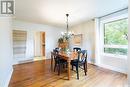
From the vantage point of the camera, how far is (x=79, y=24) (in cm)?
650

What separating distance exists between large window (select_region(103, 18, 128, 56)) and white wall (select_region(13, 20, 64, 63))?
346 cm

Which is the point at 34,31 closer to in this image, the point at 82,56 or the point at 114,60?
the point at 82,56

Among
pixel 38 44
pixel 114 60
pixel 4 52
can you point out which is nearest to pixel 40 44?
pixel 38 44

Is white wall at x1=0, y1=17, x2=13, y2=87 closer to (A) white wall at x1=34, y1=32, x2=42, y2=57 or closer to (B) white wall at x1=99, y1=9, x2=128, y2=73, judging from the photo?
(B) white wall at x1=99, y1=9, x2=128, y2=73

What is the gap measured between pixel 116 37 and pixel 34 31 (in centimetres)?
440

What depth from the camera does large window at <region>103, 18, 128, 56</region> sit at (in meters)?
4.06

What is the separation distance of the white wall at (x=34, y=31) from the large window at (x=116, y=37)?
3.46m

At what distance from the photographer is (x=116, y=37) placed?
4.42 meters

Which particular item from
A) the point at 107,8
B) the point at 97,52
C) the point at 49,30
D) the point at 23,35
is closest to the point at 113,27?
the point at 107,8

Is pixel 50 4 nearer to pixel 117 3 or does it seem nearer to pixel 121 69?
pixel 117 3

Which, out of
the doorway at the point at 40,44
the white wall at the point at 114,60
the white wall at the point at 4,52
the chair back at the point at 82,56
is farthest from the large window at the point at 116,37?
the doorway at the point at 40,44

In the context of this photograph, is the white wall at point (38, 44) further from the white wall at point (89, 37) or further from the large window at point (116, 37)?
the large window at point (116, 37)

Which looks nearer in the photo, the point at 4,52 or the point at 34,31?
the point at 4,52

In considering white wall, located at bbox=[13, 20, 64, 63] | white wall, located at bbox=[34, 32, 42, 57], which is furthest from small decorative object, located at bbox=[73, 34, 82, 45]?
white wall, located at bbox=[34, 32, 42, 57]
